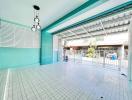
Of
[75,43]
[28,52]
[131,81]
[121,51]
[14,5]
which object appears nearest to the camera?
[14,5]

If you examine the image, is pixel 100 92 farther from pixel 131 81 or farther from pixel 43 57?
pixel 43 57

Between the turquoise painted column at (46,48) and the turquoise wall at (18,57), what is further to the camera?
the turquoise painted column at (46,48)

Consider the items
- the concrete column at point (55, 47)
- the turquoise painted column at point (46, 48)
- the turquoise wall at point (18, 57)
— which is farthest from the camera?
the concrete column at point (55, 47)

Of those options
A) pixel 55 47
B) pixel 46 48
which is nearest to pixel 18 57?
pixel 46 48

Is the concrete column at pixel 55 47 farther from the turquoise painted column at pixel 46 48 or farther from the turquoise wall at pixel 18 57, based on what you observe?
the turquoise wall at pixel 18 57

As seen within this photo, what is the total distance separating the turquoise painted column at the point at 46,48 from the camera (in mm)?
7855

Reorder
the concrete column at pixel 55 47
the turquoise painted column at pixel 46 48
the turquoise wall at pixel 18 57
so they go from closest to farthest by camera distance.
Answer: the turquoise wall at pixel 18 57
the turquoise painted column at pixel 46 48
the concrete column at pixel 55 47

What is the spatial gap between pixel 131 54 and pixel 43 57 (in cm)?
636

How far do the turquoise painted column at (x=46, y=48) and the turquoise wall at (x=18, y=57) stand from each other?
1.45ft

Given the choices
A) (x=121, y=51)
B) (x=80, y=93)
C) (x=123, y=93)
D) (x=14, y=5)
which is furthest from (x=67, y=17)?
(x=121, y=51)

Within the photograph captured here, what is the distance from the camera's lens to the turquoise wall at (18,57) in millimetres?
5590

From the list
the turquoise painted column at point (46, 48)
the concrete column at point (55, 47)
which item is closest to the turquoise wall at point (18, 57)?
the turquoise painted column at point (46, 48)

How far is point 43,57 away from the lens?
7.98 metres

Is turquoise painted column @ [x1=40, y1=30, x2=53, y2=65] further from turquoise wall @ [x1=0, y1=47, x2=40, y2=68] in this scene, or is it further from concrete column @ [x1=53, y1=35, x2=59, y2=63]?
concrete column @ [x1=53, y1=35, x2=59, y2=63]
